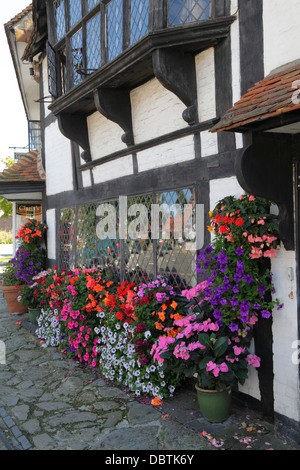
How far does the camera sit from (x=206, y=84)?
4383mm

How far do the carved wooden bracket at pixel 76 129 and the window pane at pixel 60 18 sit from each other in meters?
1.34

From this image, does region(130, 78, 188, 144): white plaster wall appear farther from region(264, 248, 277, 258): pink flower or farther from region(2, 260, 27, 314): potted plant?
region(2, 260, 27, 314): potted plant

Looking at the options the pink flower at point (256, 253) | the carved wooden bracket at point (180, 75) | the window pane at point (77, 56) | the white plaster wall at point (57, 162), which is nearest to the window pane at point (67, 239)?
the white plaster wall at point (57, 162)

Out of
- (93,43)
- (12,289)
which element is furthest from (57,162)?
(93,43)

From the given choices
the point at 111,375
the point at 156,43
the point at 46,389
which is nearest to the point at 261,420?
the point at 111,375

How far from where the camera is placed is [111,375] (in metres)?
5.05

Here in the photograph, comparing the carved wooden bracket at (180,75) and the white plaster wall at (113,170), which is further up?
the carved wooden bracket at (180,75)

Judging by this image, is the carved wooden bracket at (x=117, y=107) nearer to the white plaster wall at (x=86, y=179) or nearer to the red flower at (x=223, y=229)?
the white plaster wall at (x=86, y=179)

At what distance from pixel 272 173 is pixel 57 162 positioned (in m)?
5.81

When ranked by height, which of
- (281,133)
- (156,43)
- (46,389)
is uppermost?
(156,43)

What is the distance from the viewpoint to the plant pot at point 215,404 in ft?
12.5

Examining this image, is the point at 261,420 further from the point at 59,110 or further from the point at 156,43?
the point at 59,110

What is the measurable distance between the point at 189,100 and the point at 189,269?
188cm

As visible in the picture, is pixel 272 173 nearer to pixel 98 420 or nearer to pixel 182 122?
pixel 182 122
